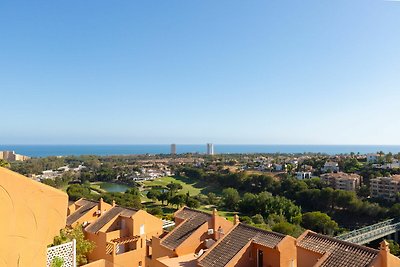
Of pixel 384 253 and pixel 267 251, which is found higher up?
pixel 384 253

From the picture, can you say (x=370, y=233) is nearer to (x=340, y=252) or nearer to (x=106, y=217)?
(x=340, y=252)

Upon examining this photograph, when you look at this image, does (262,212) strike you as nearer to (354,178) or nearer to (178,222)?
(354,178)

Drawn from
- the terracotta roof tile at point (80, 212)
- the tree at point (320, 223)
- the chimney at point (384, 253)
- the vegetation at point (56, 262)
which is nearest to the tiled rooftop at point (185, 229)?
the vegetation at point (56, 262)

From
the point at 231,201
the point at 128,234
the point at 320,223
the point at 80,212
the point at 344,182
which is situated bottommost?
the point at 231,201

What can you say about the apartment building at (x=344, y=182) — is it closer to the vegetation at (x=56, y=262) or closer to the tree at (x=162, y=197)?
the tree at (x=162, y=197)

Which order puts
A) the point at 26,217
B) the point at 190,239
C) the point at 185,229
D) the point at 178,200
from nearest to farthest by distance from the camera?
the point at 26,217
the point at 190,239
the point at 185,229
the point at 178,200

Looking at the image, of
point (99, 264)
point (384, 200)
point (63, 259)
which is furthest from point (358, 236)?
point (63, 259)

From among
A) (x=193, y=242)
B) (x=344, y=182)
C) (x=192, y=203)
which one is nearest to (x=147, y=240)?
(x=193, y=242)
